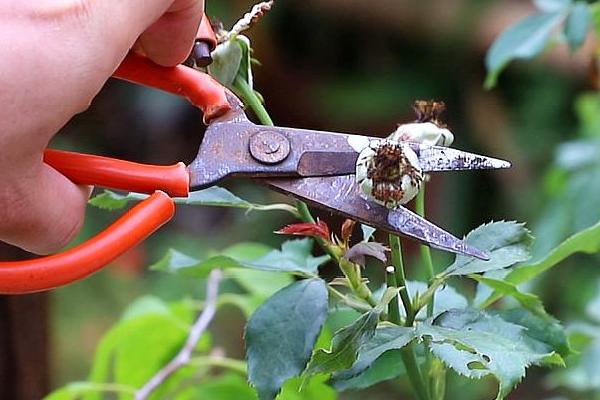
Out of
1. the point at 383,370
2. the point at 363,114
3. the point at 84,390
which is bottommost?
the point at 363,114

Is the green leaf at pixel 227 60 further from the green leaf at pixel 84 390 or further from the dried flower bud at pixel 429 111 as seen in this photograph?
the green leaf at pixel 84 390

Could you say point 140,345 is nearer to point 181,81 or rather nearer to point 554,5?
point 181,81

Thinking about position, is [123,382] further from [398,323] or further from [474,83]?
[474,83]

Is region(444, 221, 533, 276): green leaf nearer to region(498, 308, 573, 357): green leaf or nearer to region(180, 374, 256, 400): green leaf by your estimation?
region(498, 308, 573, 357): green leaf

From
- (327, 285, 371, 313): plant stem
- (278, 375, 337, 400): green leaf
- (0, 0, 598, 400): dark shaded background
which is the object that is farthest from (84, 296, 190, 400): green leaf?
(0, 0, 598, 400): dark shaded background

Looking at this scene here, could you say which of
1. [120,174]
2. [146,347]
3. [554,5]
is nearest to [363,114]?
[554,5]
